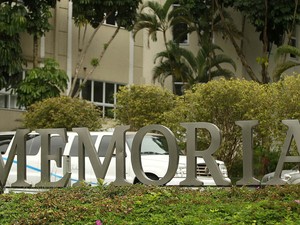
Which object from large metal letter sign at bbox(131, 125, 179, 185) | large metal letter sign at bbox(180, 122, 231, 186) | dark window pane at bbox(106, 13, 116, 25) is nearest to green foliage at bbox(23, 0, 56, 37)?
dark window pane at bbox(106, 13, 116, 25)

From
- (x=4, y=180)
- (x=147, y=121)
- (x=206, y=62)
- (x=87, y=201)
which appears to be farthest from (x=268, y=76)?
(x=87, y=201)

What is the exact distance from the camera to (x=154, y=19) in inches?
1058

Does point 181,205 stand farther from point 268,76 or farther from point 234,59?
point 234,59

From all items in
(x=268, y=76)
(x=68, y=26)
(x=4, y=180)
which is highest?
(x=68, y=26)

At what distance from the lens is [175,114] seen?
20234 millimetres

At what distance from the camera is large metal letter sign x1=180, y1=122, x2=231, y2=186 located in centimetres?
1272

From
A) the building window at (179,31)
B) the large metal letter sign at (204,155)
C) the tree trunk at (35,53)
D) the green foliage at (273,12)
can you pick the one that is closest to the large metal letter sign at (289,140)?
the large metal letter sign at (204,155)

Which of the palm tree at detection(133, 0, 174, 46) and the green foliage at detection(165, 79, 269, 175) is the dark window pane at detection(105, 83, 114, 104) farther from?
the green foliage at detection(165, 79, 269, 175)

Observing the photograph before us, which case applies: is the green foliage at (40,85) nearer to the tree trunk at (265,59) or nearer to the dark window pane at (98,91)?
the dark window pane at (98,91)

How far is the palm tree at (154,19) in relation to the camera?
26781 millimetres

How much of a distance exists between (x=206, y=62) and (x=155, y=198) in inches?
664

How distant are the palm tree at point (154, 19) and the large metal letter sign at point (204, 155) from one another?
46.8 feet

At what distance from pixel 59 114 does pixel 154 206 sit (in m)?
12.2

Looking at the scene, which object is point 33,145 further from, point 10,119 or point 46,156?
point 10,119
